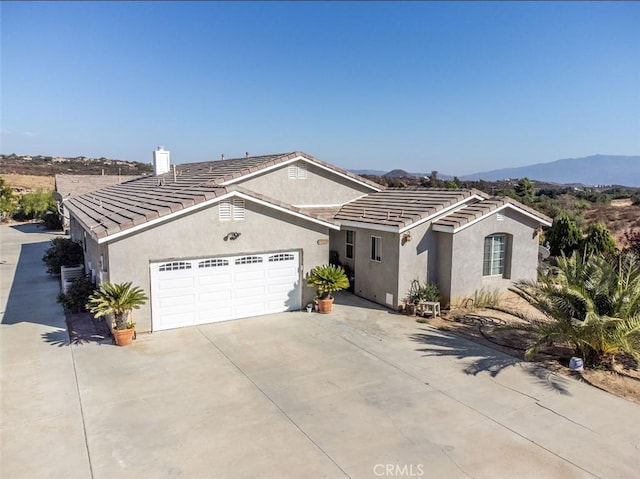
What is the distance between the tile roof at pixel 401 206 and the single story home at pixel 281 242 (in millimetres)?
55

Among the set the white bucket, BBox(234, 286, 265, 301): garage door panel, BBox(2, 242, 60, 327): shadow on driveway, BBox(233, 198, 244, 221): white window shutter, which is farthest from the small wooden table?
BBox(2, 242, 60, 327): shadow on driveway

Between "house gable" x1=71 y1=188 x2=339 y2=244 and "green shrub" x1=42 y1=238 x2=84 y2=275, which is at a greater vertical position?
"house gable" x1=71 y1=188 x2=339 y2=244

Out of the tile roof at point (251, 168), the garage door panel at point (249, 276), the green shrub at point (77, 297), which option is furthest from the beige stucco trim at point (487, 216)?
the green shrub at point (77, 297)

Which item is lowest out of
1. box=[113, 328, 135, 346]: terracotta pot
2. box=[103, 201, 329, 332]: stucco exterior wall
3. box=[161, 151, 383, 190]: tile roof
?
box=[113, 328, 135, 346]: terracotta pot

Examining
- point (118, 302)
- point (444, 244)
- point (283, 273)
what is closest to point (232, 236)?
point (283, 273)

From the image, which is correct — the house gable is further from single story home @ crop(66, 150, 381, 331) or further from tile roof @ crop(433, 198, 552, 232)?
tile roof @ crop(433, 198, 552, 232)

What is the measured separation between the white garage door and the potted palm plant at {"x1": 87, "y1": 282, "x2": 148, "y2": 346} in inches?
33.6

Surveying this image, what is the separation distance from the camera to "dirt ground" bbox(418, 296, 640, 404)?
9.59 meters

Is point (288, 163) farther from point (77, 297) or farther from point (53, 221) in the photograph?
point (53, 221)

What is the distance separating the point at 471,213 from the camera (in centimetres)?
1498

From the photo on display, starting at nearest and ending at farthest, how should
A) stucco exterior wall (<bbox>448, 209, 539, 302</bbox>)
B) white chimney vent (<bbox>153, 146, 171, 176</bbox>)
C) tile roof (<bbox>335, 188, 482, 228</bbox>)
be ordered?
1. stucco exterior wall (<bbox>448, 209, 539, 302</bbox>)
2. tile roof (<bbox>335, 188, 482, 228</bbox>)
3. white chimney vent (<bbox>153, 146, 171, 176</bbox>)

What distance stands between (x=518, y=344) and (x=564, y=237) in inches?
450

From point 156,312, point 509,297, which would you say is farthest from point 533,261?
point 156,312

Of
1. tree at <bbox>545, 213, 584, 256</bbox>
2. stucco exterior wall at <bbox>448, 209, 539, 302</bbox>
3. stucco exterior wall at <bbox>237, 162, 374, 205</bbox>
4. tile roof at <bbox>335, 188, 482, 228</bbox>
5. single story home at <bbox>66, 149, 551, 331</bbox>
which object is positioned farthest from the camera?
tree at <bbox>545, 213, 584, 256</bbox>
